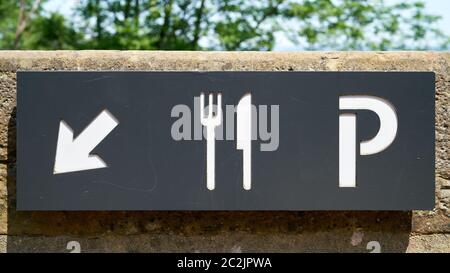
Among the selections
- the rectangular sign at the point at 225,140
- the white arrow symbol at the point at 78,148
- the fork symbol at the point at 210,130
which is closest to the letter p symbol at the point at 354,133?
the rectangular sign at the point at 225,140

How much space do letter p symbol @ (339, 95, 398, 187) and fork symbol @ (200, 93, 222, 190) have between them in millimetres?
726

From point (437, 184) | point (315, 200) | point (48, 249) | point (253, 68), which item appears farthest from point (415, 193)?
point (48, 249)

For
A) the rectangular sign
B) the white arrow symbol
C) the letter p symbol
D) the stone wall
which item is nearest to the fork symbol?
the rectangular sign

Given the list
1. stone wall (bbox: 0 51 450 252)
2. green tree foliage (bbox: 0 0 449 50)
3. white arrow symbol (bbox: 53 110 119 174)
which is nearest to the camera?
white arrow symbol (bbox: 53 110 119 174)

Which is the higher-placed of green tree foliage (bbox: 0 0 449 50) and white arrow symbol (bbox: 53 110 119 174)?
green tree foliage (bbox: 0 0 449 50)

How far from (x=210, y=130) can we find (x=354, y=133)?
2.81 feet

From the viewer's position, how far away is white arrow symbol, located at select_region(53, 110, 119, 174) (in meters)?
3.53

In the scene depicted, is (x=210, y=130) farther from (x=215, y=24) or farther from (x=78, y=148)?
(x=215, y=24)

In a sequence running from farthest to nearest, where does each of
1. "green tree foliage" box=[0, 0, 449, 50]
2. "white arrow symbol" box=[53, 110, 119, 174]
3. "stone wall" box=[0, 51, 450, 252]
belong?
"green tree foliage" box=[0, 0, 449, 50] → "stone wall" box=[0, 51, 450, 252] → "white arrow symbol" box=[53, 110, 119, 174]

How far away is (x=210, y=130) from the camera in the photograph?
3.55m

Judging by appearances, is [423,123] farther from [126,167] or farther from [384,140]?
[126,167]

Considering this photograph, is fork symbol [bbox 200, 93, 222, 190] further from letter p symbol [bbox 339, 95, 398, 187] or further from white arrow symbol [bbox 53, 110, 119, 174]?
letter p symbol [bbox 339, 95, 398, 187]

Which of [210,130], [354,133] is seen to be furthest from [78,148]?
[354,133]

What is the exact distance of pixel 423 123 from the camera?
358 centimetres
